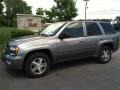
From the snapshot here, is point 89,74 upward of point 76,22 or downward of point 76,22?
downward

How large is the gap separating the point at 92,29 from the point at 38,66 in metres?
2.68

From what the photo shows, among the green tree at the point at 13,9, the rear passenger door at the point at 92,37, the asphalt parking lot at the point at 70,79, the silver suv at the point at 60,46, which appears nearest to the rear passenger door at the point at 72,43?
the silver suv at the point at 60,46

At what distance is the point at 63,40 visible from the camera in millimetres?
6199

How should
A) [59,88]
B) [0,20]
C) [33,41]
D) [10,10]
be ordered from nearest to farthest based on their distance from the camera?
[59,88] < [33,41] < [0,20] < [10,10]

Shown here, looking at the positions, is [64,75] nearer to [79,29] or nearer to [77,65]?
[77,65]

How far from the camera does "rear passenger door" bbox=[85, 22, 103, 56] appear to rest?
687cm

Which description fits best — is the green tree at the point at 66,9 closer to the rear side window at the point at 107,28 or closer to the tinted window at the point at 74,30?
the rear side window at the point at 107,28

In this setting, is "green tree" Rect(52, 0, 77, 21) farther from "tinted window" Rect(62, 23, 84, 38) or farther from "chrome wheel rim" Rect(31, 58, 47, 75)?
"chrome wheel rim" Rect(31, 58, 47, 75)

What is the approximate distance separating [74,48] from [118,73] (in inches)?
66.6

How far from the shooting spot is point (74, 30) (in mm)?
6617

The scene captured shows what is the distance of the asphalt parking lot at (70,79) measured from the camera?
16.4 feet

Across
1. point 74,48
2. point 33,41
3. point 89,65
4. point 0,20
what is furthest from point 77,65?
point 0,20

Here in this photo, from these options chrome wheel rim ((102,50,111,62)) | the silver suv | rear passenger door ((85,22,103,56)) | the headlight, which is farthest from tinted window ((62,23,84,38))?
the headlight

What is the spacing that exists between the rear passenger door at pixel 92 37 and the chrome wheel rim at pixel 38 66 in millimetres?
1813
